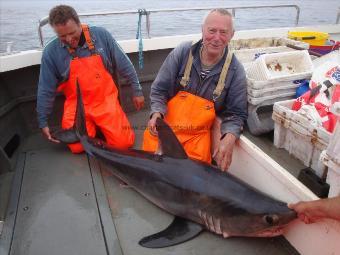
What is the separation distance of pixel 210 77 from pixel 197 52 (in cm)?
29

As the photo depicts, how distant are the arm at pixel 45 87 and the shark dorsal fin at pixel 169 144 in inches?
59.8

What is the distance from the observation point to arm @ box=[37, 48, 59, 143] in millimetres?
3574

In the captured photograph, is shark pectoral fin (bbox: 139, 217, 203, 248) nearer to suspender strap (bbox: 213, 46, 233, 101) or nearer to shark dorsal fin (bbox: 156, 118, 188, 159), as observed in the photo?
shark dorsal fin (bbox: 156, 118, 188, 159)

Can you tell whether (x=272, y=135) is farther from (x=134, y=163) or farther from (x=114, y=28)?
(x=114, y=28)

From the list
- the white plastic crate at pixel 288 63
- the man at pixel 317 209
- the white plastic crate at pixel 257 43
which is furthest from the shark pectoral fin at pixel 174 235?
the white plastic crate at pixel 257 43

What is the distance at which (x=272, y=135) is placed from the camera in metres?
3.27

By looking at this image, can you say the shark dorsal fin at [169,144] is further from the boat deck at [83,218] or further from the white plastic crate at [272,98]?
the white plastic crate at [272,98]

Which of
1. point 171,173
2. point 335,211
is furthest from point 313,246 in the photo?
point 171,173

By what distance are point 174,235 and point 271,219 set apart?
2.60 ft

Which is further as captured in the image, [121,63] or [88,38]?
[121,63]

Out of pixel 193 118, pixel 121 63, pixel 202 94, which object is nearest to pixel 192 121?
pixel 193 118

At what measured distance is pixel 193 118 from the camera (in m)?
3.14

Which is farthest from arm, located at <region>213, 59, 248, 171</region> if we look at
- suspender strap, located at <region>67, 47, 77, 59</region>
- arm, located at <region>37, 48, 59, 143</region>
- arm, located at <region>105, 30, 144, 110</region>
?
arm, located at <region>37, 48, 59, 143</region>

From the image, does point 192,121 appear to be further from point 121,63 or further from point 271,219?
point 121,63
